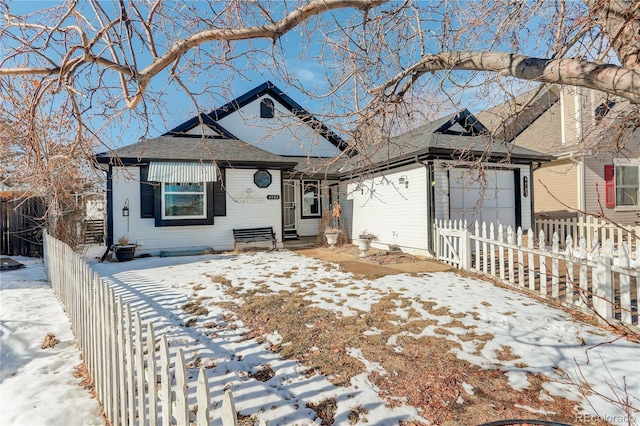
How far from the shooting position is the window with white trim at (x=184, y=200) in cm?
1063

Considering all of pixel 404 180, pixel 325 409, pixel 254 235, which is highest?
pixel 404 180

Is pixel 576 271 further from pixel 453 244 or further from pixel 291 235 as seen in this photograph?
pixel 291 235

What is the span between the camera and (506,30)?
13.4ft

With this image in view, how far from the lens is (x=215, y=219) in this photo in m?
11.3

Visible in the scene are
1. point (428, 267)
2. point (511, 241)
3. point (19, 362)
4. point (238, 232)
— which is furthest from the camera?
point (238, 232)

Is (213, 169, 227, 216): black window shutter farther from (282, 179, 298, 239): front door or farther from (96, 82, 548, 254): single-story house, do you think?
(282, 179, 298, 239): front door

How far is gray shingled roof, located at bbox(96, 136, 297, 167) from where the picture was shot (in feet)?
33.9

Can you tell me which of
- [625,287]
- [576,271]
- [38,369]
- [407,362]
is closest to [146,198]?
[38,369]

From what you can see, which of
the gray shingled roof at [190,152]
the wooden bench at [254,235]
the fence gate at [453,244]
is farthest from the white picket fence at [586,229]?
the gray shingled roof at [190,152]

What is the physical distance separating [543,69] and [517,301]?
13.0ft

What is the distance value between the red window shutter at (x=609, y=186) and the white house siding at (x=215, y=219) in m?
12.0

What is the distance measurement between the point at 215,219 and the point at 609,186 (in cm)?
1438

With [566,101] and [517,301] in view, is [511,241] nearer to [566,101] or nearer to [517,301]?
[517,301]

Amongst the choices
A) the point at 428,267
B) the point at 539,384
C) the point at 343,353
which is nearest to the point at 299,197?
the point at 428,267
